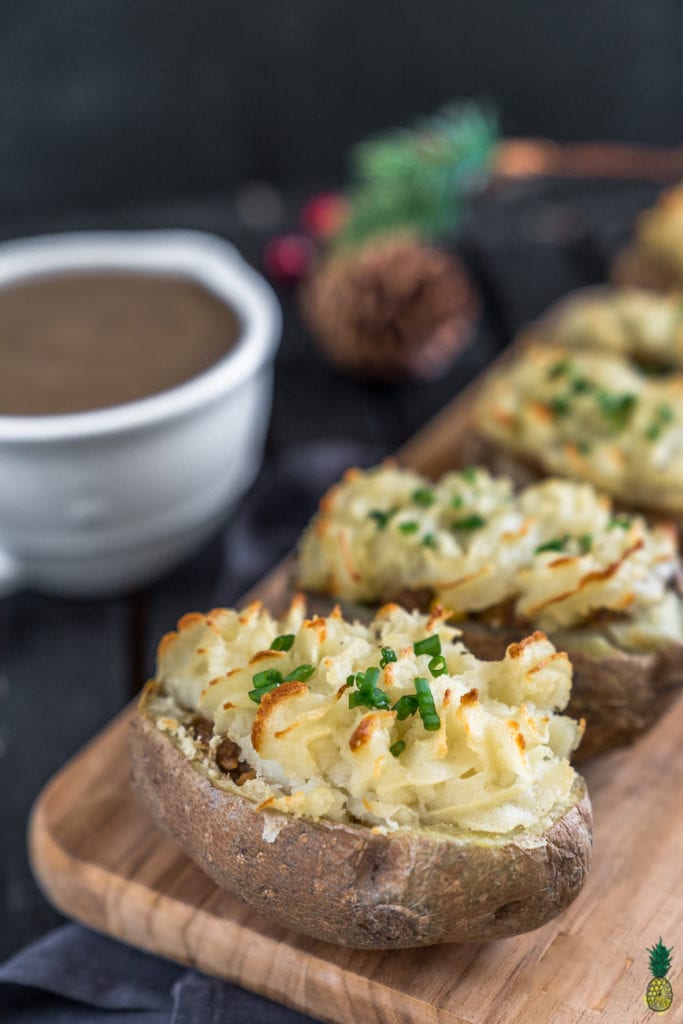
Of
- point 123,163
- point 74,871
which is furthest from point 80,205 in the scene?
point 74,871

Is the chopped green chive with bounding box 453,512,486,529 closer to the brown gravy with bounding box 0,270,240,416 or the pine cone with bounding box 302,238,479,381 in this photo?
the brown gravy with bounding box 0,270,240,416

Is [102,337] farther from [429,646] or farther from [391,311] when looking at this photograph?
[429,646]

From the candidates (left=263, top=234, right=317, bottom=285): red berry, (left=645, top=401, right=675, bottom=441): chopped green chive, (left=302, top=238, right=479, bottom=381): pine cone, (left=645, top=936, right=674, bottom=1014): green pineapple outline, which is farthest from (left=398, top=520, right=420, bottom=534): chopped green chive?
(left=263, top=234, right=317, bottom=285): red berry

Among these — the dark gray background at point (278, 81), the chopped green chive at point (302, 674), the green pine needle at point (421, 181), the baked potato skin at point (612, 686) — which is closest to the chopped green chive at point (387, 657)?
the chopped green chive at point (302, 674)

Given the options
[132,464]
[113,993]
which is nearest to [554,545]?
[132,464]

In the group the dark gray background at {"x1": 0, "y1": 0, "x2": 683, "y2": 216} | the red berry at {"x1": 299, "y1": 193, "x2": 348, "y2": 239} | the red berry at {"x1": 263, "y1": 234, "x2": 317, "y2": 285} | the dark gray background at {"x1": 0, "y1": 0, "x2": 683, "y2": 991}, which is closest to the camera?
the red berry at {"x1": 263, "y1": 234, "x2": 317, "y2": 285}

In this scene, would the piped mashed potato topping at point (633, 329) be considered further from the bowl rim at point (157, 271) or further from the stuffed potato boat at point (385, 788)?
the stuffed potato boat at point (385, 788)
